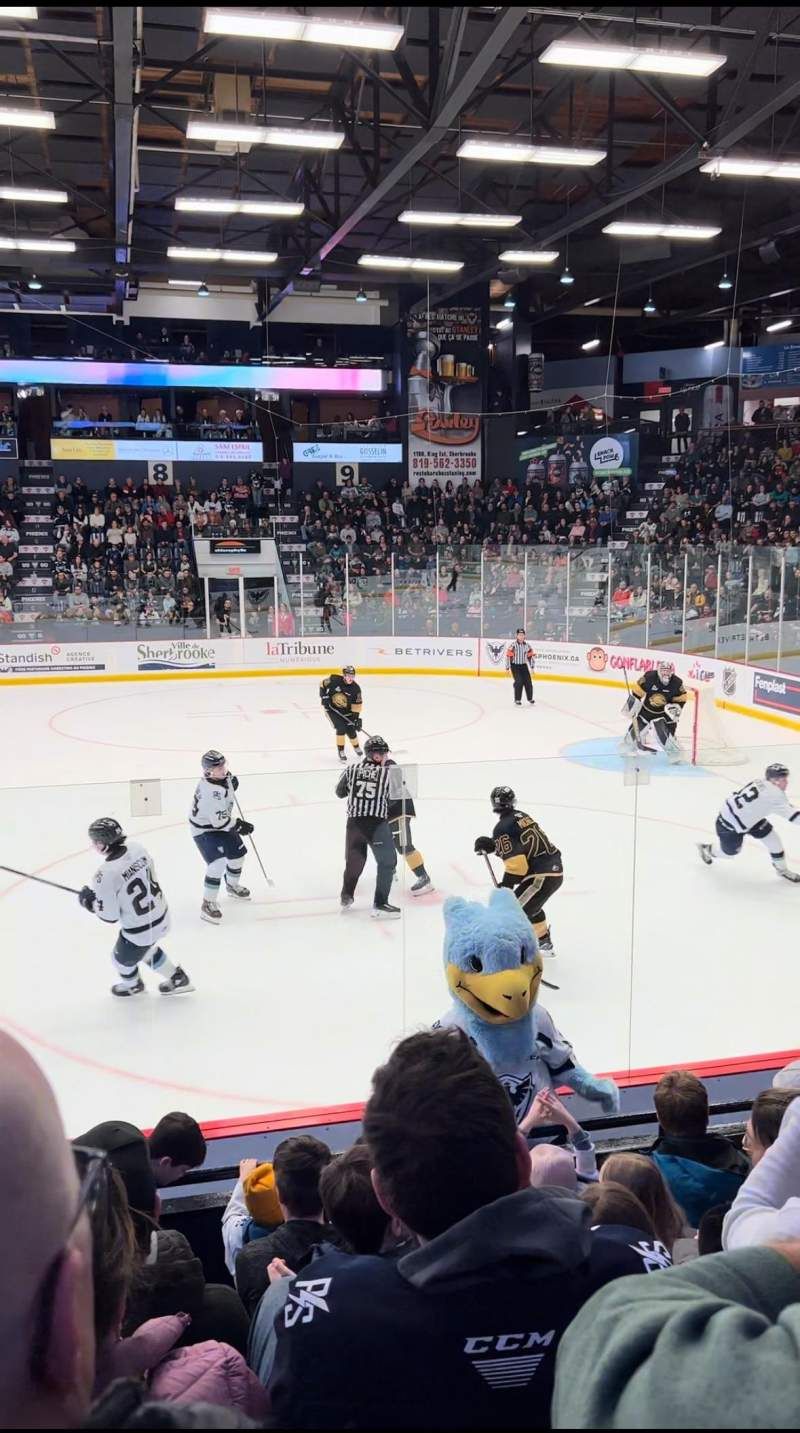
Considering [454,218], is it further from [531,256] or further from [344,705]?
[344,705]

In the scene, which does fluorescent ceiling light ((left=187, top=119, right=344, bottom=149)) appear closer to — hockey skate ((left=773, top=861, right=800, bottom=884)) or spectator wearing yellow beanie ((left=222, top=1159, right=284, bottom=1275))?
hockey skate ((left=773, top=861, right=800, bottom=884))

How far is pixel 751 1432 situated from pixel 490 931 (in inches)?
108

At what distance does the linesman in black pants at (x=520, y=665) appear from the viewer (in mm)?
15547

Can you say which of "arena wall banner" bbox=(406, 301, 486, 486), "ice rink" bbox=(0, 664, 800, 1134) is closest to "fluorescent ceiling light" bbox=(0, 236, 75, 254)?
"arena wall banner" bbox=(406, 301, 486, 486)

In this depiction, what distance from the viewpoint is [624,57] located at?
28.4 feet

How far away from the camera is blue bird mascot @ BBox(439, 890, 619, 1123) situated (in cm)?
329

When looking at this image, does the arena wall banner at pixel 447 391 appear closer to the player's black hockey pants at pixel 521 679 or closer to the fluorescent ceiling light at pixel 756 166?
the player's black hockey pants at pixel 521 679

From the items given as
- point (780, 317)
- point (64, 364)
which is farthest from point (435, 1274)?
point (780, 317)

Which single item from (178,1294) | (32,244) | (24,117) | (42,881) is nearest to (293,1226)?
(178,1294)

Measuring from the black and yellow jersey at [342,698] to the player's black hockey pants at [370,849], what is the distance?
594 centimetres

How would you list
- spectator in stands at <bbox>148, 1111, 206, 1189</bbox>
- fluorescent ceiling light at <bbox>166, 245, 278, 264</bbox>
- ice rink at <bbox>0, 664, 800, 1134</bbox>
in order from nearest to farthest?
spectator in stands at <bbox>148, 1111, 206, 1189</bbox> < ice rink at <bbox>0, 664, 800, 1134</bbox> < fluorescent ceiling light at <bbox>166, 245, 278, 264</bbox>

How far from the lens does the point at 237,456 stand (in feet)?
79.0

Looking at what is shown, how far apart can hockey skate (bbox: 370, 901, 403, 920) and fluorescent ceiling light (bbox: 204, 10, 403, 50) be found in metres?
6.10

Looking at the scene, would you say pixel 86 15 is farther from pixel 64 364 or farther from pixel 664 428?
pixel 664 428
